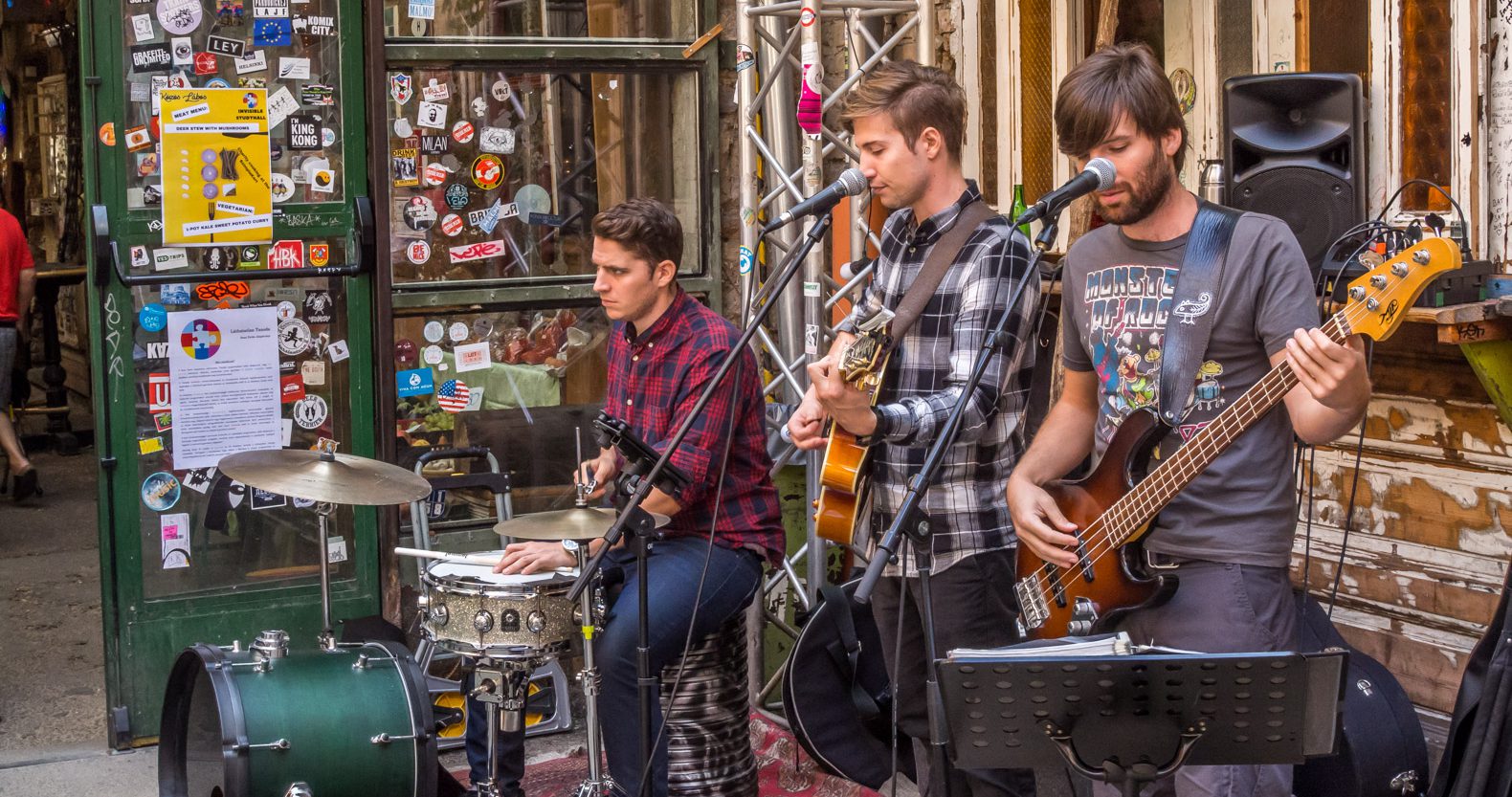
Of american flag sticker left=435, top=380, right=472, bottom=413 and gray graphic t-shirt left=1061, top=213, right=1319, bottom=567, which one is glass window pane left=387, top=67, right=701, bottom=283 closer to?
american flag sticker left=435, top=380, right=472, bottom=413

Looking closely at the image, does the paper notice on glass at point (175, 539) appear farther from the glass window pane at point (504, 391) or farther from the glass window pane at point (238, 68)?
the glass window pane at point (238, 68)

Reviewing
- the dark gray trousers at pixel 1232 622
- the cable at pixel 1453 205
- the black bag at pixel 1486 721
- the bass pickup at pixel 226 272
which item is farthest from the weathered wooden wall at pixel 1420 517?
the bass pickup at pixel 226 272

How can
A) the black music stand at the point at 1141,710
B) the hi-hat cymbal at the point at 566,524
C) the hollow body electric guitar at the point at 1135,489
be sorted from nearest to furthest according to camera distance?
the black music stand at the point at 1141,710
the hollow body electric guitar at the point at 1135,489
the hi-hat cymbal at the point at 566,524

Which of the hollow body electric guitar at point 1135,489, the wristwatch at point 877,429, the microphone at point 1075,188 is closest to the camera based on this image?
the hollow body electric guitar at point 1135,489

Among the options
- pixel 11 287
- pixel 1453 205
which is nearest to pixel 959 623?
pixel 1453 205

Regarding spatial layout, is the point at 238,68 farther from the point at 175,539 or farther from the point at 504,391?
the point at 175,539

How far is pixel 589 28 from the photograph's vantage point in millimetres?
5906

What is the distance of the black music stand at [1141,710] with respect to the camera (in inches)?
100

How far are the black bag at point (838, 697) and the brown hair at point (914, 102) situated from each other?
138 cm

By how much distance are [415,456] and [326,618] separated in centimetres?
119

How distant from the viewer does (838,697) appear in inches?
172

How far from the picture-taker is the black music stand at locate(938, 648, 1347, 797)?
254 centimetres

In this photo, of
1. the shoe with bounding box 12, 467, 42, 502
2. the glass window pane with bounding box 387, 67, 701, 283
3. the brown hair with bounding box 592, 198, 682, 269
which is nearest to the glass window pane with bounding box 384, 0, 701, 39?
the glass window pane with bounding box 387, 67, 701, 283

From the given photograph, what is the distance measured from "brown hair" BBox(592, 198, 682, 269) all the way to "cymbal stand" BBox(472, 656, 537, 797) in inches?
44.9
